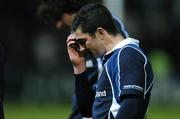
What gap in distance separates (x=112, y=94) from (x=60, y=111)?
13.9 m

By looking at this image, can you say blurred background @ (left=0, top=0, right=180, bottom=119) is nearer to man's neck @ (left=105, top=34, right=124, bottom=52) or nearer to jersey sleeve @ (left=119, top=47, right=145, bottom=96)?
man's neck @ (left=105, top=34, right=124, bottom=52)

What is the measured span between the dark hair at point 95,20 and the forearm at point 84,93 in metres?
0.66

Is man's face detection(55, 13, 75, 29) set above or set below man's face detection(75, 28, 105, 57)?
above

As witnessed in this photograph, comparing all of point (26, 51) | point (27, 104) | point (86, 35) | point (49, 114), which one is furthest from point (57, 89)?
point (86, 35)

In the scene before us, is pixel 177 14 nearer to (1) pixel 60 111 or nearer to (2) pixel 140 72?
(1) pixel 60 111

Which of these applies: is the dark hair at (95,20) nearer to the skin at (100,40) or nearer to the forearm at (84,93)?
the skin at (100,40)

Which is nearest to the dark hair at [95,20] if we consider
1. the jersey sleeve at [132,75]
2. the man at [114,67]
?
the man at [114,67]

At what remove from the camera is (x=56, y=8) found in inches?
320

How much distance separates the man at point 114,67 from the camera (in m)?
6.13

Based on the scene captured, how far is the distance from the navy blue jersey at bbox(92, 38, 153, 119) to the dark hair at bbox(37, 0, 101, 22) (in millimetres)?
1550

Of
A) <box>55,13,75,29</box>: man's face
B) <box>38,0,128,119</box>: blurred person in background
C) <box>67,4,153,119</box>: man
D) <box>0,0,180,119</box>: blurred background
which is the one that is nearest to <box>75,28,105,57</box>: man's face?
<box>67,4,153,119</box>: man

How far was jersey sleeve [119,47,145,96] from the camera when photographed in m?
6.12

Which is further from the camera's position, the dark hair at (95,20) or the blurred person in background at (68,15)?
the blurred person in background at (68,15)

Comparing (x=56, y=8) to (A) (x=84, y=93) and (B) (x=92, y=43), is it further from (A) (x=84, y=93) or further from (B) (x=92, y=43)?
(B) (x=92, y=43)
